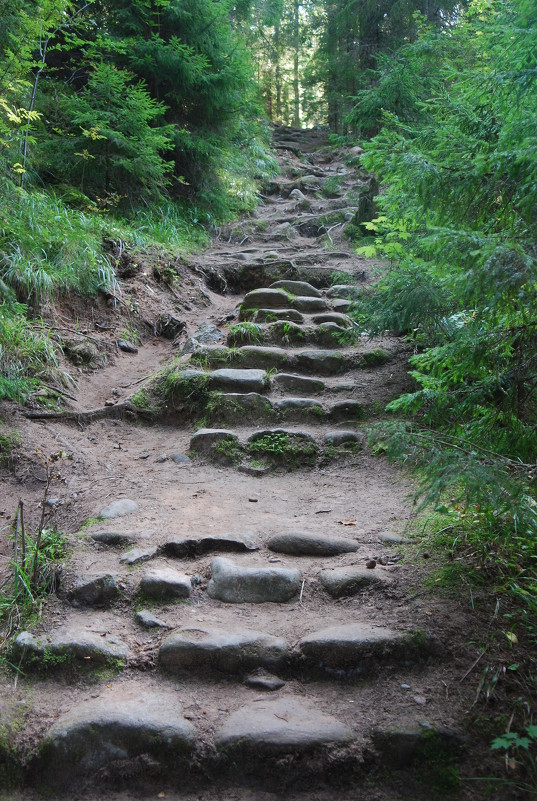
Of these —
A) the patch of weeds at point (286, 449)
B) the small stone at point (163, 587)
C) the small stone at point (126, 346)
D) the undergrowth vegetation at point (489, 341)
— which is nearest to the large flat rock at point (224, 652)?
the small stone at point (163, 587)

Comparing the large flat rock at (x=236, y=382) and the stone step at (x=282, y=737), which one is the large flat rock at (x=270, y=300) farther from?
the stone step at (x=282, y=737)

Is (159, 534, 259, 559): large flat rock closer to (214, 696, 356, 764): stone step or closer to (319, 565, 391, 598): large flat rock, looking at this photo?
(319, 565, 391, 598): large flat rock

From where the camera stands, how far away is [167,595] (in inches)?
112

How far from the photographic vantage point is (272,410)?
504 centimetres

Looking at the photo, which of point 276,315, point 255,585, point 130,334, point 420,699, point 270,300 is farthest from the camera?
point 270,300

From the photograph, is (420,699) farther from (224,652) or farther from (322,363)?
(322,363)

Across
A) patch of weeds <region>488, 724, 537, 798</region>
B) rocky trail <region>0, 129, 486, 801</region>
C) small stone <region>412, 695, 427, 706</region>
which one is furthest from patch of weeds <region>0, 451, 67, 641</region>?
patch of weeds <region>488, 724, 537, 798</region>

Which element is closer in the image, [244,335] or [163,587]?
[163,587]

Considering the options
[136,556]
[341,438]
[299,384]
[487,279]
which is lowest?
[136,556]

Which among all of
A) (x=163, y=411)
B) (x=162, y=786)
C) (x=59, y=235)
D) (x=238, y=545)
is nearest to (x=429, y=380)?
(x=238, y=545)

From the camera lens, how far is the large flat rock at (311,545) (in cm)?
316

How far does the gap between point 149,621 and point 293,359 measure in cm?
362

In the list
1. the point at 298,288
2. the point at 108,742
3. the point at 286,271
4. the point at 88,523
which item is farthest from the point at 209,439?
the point at 286,271

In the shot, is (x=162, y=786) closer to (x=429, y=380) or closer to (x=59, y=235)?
(x=429, y=380)
